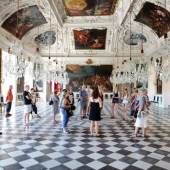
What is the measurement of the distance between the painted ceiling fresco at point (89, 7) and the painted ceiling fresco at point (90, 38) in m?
3.69

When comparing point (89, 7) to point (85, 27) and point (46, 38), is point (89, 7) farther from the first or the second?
point (46, 38)

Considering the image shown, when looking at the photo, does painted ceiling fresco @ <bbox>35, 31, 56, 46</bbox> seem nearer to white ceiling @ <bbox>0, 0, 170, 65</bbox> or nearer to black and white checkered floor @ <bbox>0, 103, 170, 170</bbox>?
white ceiling @ <bbox>0, 0, 170, 65</bbox>

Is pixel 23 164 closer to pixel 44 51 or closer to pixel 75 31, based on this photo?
pixel 75 31

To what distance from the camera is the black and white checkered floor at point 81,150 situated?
18.2ft

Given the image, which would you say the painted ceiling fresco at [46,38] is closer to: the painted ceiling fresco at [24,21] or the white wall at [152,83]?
the painted ceiling fresco at [24,21]

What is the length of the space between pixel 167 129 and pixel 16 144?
667cm

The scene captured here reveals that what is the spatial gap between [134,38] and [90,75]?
21.9ft

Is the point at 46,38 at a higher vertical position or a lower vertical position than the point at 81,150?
higher

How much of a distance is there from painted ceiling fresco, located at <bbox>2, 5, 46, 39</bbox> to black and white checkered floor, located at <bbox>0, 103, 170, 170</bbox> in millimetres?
8059

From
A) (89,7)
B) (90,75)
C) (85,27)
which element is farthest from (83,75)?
(89,7)

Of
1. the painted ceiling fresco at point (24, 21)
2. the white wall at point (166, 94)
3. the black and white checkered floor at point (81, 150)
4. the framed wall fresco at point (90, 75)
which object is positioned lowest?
the black and white checkered floor at point (81, 150)

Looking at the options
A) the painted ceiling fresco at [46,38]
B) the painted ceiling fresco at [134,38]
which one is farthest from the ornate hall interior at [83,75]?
the painted ceiling fresco at [46,38]

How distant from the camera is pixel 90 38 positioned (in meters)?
24.1

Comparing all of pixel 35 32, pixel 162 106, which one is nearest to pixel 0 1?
pixel 35 32
